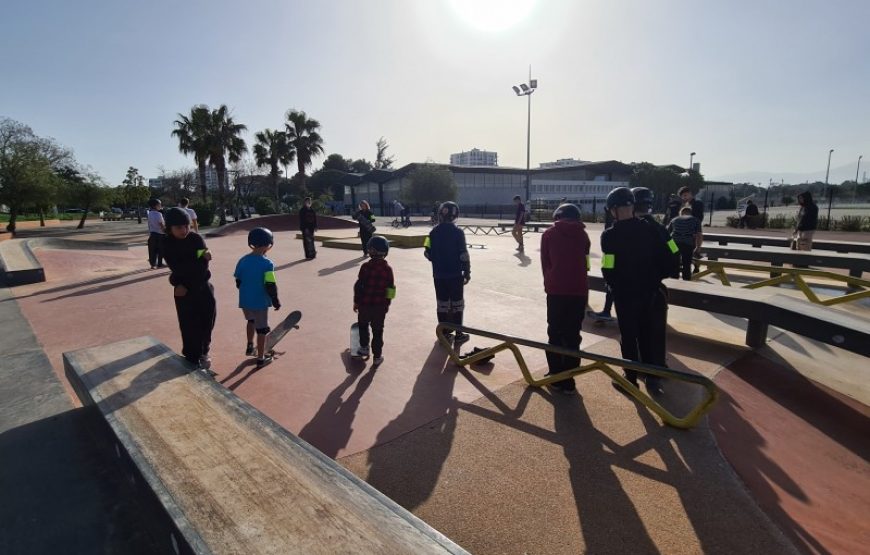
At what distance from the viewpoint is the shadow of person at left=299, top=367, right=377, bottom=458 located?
310 centimetres

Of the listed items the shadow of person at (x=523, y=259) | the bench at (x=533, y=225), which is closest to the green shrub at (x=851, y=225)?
the bench at (x=533, y=225)

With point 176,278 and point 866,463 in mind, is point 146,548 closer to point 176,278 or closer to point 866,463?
point 176,278

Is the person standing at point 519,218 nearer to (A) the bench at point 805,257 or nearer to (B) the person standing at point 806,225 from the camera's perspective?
(A) the bench at point 805,257

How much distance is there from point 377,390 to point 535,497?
190 centimetres

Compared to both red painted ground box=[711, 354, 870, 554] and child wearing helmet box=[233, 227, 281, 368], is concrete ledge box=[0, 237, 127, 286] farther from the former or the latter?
red painted ground box=[711, 354, 870, 554]

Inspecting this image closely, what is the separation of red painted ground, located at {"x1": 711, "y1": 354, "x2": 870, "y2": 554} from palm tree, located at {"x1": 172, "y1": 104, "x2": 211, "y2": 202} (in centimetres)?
3682

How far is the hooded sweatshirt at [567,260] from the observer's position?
3943mm

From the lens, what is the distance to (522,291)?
8039mm

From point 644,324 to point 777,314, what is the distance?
171cm

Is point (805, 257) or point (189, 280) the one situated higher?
point (189, 280)

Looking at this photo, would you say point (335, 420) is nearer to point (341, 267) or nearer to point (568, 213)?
point (568, 213)

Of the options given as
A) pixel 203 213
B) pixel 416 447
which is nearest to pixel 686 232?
pixel 416 447

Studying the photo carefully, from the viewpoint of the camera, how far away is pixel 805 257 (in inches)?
332

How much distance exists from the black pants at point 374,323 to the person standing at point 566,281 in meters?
1.77
